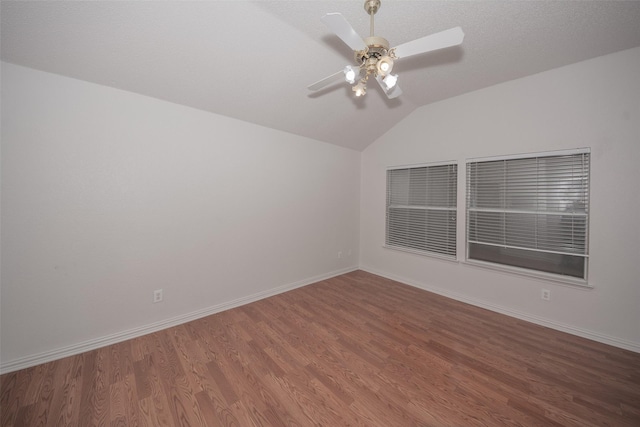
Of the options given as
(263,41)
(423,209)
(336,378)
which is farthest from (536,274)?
(263,41)

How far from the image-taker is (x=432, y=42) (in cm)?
131

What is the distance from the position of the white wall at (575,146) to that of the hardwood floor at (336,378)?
276mm

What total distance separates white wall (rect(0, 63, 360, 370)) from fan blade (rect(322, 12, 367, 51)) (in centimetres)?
199

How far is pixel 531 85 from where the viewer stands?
8.50ft

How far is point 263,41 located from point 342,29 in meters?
1.06

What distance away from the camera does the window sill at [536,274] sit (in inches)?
92.4

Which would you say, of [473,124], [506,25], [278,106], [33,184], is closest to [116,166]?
[33,184]

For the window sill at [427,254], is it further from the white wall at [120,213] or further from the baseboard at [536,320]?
the white wall at [120,213]

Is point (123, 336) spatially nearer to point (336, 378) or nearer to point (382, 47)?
point (336, 378)

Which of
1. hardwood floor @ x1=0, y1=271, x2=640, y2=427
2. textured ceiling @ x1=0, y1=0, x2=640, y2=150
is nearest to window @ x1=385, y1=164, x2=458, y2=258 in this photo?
hardwood floor @ x1=0, y1=271, x2=640, y2=427

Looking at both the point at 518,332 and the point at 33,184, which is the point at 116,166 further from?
the point at 518,332

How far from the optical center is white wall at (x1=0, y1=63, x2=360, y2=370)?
180cm

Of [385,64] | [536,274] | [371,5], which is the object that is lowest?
[536,274]

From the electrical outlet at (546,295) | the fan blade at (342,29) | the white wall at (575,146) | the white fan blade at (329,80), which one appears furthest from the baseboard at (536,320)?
the fan blade at (342,29)
